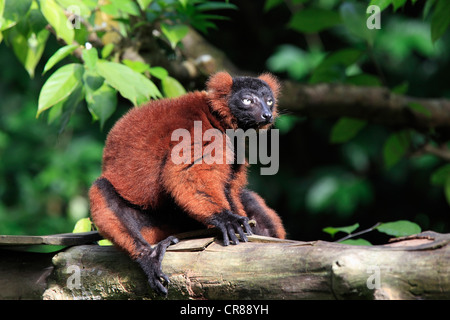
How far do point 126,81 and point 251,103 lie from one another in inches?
34.6

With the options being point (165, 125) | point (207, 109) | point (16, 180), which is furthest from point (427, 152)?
point (16, 180)

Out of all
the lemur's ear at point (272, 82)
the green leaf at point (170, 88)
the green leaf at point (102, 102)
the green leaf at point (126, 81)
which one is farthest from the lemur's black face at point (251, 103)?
the green leaf at point (102, 102)

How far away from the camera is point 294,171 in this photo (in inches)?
355

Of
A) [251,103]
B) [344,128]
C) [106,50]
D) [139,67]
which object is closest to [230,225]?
[251,103]

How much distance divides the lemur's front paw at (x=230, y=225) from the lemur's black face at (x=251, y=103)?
37.0 inches

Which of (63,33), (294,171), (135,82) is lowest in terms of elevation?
(294,171)

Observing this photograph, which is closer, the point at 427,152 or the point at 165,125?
the point at 165,125

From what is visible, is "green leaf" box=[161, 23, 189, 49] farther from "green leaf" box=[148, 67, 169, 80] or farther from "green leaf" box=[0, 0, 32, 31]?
"green leaf" box=[0, 0, 32, 31]

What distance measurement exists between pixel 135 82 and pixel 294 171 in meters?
5.88

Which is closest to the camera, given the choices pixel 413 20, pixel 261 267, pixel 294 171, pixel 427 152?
pixel 261 267

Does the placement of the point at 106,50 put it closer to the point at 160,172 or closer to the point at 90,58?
the point at 90,58

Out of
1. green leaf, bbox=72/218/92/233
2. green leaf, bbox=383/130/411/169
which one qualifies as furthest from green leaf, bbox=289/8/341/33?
green leaf, bbox=72/218/92/233

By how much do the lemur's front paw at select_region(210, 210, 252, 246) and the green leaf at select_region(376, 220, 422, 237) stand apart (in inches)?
35.6

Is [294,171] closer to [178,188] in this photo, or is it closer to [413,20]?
[413,20]
